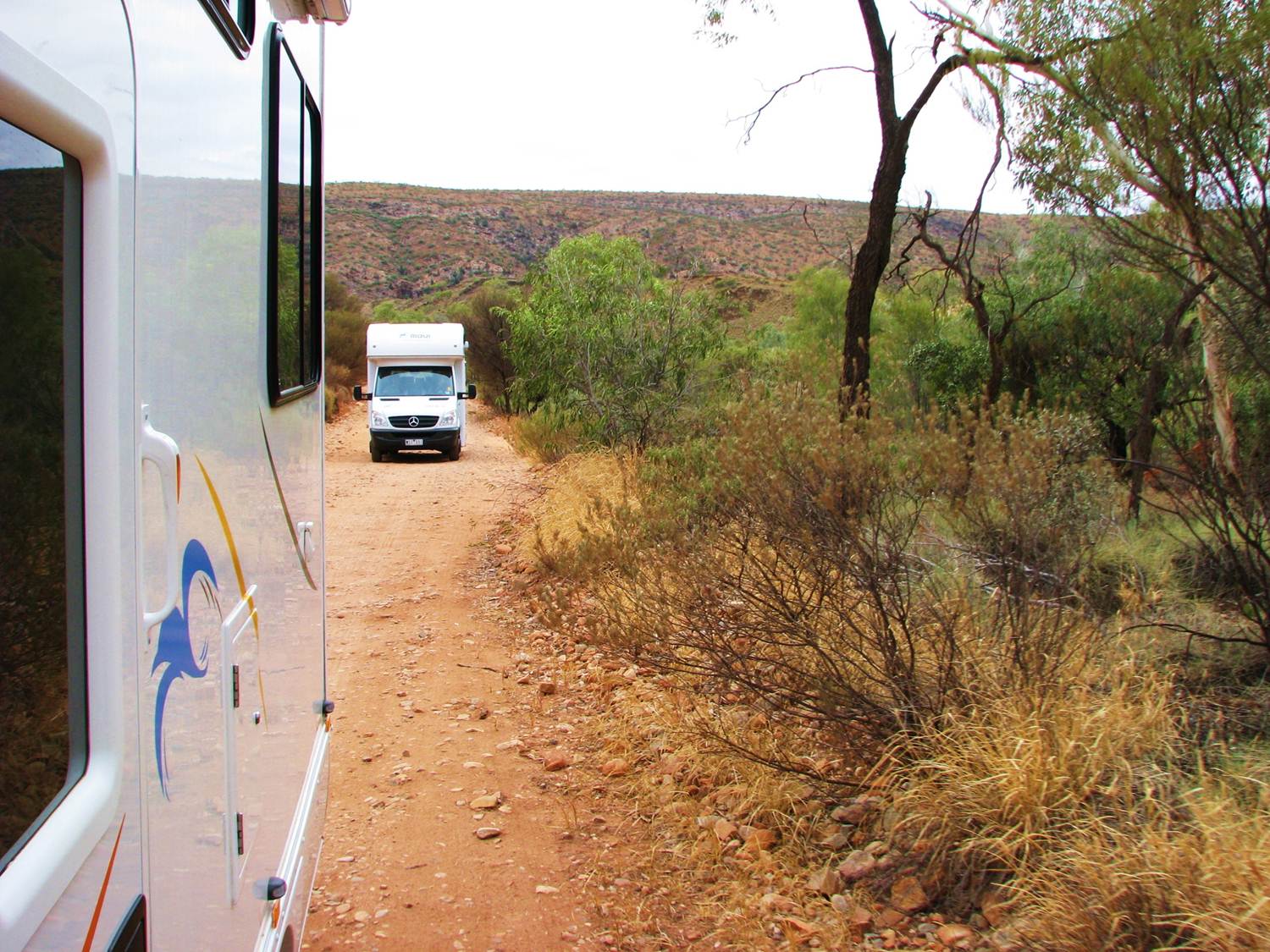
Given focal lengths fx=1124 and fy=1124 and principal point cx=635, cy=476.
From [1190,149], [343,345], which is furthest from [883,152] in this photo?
[343,345]

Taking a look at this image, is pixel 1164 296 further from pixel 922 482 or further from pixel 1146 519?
pixel 922 482

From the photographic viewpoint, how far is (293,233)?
10.8 feet

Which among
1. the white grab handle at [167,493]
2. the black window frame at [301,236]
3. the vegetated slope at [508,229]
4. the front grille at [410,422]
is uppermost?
the vegetated slope at [508,229]

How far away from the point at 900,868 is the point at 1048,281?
12.0 m

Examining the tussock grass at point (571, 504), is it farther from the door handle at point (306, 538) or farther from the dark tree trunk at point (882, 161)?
the door handle at point (306, 538)

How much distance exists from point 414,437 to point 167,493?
59.3 feet

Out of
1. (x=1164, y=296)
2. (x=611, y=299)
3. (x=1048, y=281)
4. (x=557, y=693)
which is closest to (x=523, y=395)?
(x=611, y=299)

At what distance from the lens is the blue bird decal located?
1.67 m

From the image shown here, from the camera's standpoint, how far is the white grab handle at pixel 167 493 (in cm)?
162

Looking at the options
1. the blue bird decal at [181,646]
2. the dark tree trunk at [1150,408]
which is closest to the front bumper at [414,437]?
the dark tree trunk at [1150,408]

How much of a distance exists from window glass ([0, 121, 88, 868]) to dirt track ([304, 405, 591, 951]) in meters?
2.72

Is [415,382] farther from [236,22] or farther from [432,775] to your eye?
[236,22]

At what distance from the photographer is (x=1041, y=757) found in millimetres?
3660

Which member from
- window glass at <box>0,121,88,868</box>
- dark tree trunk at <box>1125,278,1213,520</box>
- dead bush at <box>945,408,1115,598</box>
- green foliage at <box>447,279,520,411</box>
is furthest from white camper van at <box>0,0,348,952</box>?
green foliage at <box>447,279,520,411</box>
